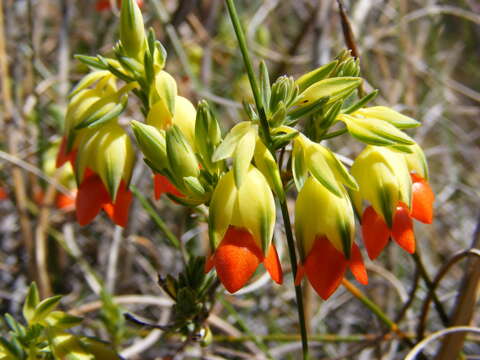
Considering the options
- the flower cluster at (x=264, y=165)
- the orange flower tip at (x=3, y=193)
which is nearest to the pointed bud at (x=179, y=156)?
the flower cluster at (x=264, y=165)

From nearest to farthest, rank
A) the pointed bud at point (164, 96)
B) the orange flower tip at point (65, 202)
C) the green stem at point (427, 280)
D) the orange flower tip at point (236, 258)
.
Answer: the orange flower tip at point (236, 258)
the pointed bud at point (164, 96)
the green stem at point (427, 280)
the orange flower tip at point (65, 202)

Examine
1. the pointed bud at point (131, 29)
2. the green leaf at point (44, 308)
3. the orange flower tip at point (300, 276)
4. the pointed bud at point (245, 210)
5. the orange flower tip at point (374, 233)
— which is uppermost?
the pointed bud at point (131, 29)

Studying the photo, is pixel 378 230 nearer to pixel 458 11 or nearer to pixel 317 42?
pixel 317 42

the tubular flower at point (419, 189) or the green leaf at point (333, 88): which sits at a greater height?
the green leaf at point (333, 88)

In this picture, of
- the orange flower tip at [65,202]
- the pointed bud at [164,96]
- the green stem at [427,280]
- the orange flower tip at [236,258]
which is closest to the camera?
the orange flower tip at [236,258]

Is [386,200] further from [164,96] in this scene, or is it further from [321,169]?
[164,96]

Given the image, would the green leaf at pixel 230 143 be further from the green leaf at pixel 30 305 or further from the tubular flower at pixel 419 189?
the green leaf at pixel 30 305

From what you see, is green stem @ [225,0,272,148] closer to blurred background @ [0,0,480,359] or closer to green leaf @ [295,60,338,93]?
green leaf @ [295,60,338,93]
